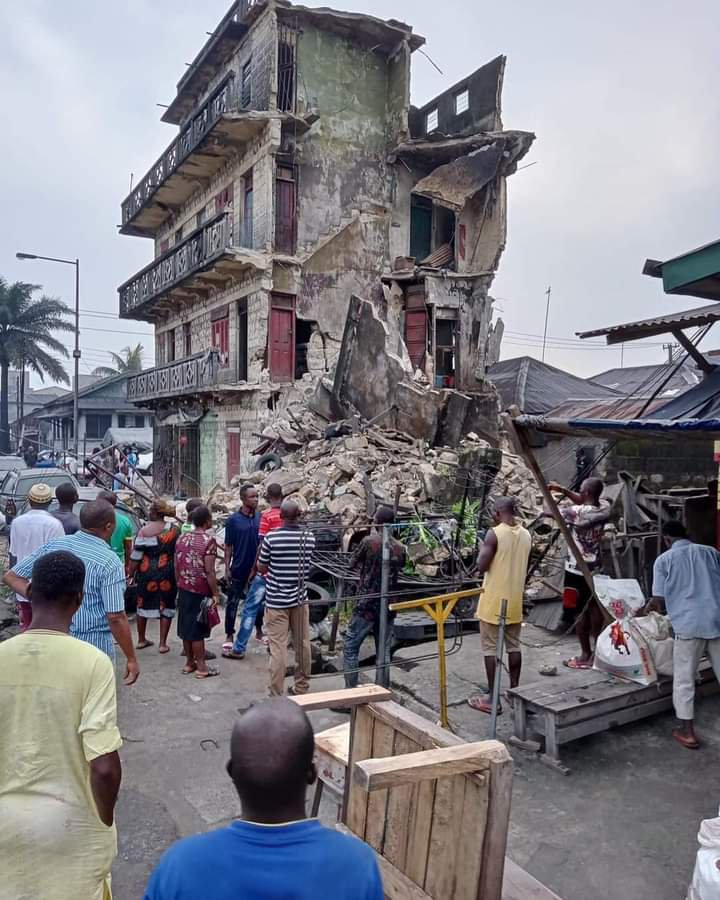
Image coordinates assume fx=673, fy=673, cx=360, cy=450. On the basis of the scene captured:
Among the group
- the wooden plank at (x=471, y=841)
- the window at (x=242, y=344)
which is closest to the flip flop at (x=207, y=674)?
the wooden plank at (x=471, y=841)

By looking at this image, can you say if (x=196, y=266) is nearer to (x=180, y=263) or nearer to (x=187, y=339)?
(x=180, y=263)

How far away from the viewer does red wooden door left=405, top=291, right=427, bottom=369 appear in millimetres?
20438

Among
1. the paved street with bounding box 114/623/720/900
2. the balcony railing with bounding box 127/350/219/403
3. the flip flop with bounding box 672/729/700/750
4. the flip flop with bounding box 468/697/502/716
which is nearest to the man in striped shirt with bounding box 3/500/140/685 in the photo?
the paved street with bounding box 114/623/720/900

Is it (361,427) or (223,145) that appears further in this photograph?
(223,145)

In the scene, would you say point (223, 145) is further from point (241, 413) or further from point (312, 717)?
point (312, 717)

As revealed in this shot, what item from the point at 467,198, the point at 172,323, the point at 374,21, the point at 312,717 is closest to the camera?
the point at 312,717

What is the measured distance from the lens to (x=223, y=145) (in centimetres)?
2014

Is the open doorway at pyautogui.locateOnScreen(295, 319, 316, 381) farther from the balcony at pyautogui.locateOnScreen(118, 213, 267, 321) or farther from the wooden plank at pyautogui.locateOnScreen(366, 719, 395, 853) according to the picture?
the wooden plank at pyautogui.locateOnScreen(366, 719, 395, 853)

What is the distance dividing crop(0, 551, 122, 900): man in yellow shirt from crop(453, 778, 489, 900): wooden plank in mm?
1244

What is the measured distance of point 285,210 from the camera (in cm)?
1930

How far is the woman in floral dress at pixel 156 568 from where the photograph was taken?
23.5ft

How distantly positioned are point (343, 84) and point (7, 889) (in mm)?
21847

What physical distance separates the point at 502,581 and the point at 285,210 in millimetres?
16419

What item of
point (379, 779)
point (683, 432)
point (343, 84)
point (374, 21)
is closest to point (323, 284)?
point (343, 84)
